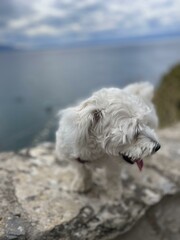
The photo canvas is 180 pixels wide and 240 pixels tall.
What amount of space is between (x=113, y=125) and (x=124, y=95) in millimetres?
241

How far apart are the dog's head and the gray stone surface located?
2.10ft

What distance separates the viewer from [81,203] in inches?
122

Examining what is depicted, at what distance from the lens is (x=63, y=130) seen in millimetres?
2785

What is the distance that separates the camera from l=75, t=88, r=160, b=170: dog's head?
8.03ft

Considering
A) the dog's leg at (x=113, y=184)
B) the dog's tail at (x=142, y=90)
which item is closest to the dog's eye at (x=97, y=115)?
the dog's tail at (x=142, y=90)

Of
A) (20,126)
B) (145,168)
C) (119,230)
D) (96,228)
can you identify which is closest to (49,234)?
(96,228)

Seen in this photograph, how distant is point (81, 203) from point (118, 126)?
92cm

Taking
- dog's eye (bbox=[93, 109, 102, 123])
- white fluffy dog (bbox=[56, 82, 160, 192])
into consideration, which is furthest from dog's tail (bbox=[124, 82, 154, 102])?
dog's eye (bbox=[93, 109, 102, 123])

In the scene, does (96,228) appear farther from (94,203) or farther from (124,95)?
(124,95)

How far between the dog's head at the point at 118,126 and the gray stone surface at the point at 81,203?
64 cm

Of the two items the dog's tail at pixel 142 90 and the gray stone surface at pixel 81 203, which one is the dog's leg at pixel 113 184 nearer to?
the gray stone surface at pixel 81 203

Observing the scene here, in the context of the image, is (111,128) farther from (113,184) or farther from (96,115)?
(113,184)

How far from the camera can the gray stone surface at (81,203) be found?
273cm

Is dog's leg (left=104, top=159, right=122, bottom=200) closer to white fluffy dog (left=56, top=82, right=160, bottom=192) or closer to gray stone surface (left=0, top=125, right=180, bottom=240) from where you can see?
gray stone surface (left=0, top=125, right=180, bottom=240)
